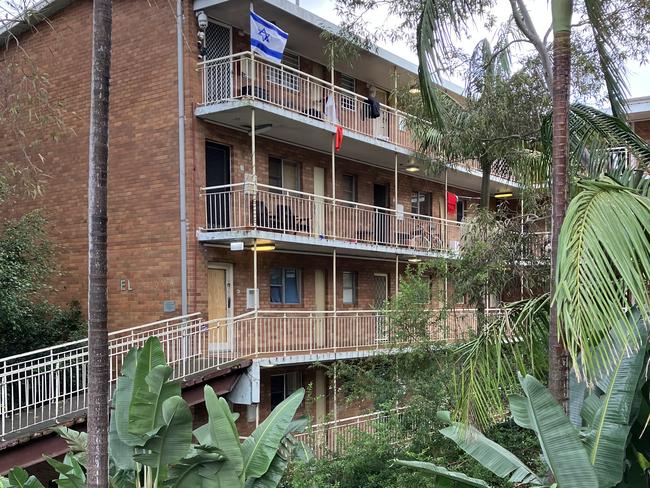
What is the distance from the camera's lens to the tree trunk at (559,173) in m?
4.98

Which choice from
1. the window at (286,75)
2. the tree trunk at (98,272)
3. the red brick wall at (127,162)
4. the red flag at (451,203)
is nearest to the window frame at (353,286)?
the red flag at (451,203)

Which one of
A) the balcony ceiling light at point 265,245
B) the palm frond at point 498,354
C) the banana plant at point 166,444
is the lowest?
the banana plant at point 166,444

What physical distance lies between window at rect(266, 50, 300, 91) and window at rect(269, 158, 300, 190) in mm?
2007

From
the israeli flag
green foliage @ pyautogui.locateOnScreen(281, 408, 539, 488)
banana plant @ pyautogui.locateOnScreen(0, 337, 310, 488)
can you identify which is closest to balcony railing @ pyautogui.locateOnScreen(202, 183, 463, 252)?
the israeli flag

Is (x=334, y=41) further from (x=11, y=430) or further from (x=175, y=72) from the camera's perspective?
(x=11, y=430)

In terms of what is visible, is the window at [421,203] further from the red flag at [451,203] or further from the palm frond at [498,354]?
the palm frond at [498,354]

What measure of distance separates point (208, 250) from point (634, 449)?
33.4 feet

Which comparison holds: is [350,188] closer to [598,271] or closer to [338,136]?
[338,136]

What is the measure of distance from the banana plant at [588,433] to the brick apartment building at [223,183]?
21.2 ft

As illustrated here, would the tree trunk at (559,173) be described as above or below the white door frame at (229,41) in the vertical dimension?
below

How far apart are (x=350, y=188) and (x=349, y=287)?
122 inches

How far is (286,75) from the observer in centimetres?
1630

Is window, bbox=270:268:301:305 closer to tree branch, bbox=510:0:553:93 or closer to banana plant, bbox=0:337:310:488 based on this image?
banana plant, bbox=0:337:310:488

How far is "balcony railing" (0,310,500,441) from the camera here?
10.6 metres
